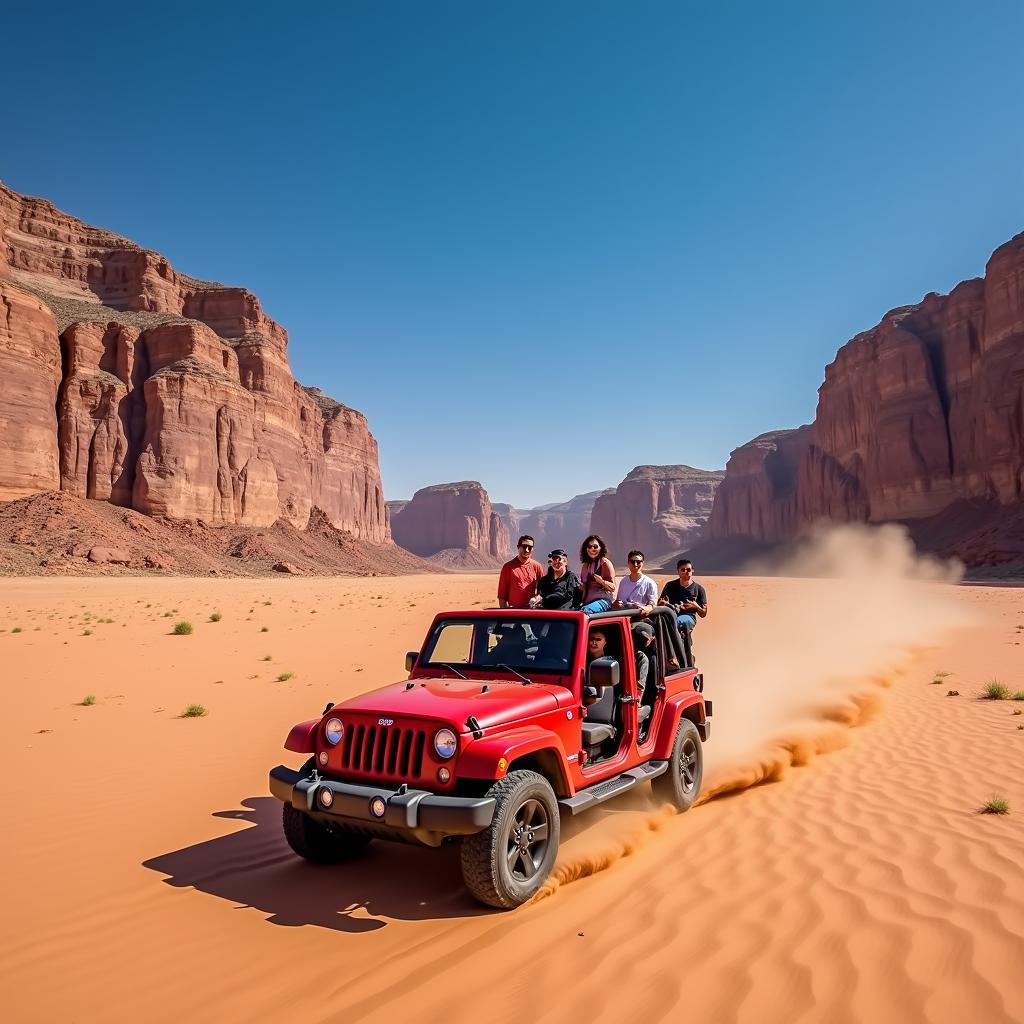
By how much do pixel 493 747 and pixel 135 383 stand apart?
266 ft

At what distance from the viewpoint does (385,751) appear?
453 centimetres

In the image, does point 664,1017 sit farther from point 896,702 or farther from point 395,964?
point 896,702

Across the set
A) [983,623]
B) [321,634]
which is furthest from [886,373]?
[321,634]

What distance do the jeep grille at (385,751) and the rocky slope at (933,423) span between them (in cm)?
6377

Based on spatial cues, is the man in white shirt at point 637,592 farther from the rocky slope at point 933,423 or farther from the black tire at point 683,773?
the rocky slope at point 933,423

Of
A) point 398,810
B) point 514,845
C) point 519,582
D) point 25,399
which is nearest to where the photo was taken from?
point 398,810

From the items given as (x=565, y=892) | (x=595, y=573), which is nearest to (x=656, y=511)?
(x=595, y=573)

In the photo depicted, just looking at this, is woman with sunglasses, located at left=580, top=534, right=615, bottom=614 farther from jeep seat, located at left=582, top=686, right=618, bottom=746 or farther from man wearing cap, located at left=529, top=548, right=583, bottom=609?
jeep seat, located at left=582, top=686, right=618, bottom=746

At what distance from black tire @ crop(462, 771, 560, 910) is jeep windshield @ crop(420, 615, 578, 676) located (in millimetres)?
1079

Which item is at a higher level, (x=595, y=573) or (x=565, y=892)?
(x=595, y=573)

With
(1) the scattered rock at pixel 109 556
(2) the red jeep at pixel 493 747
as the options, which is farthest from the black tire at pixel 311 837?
(1) the scattered rock at pixel 109 556

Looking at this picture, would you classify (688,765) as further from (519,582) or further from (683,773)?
(519,582)

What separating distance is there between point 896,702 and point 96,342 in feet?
258

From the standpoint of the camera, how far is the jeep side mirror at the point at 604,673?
512 cm
